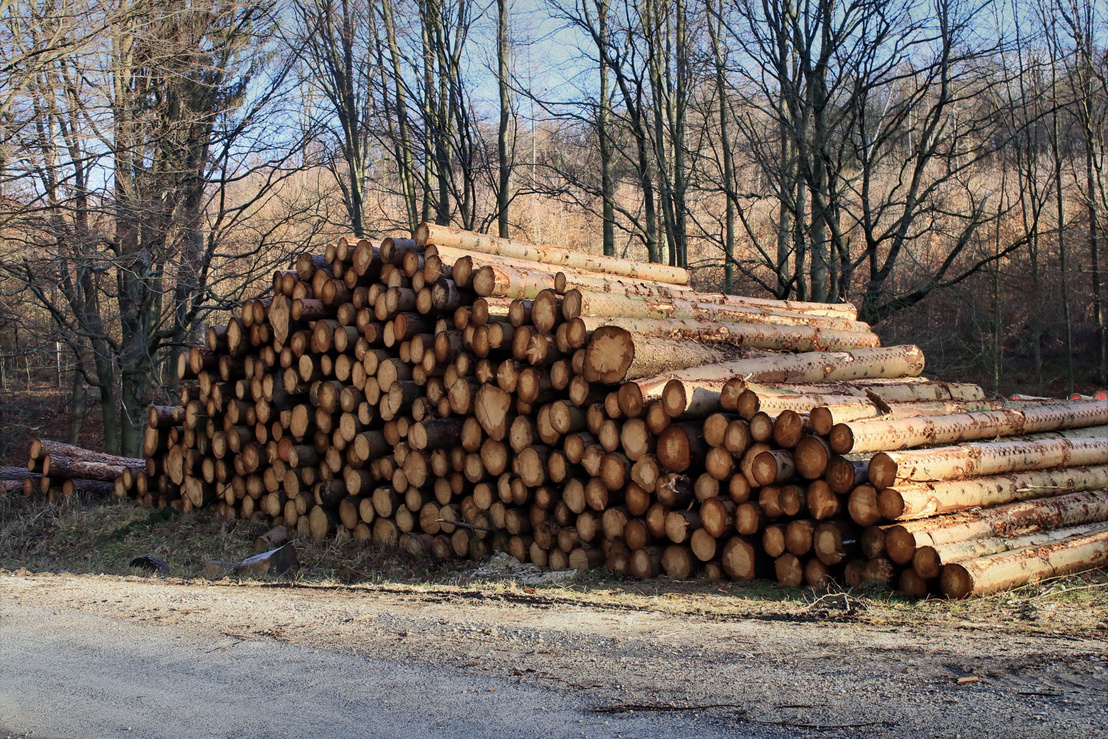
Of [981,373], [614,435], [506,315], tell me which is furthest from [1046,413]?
[981,373]

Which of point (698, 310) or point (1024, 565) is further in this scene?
point (698, 310)

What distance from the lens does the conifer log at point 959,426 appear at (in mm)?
6066

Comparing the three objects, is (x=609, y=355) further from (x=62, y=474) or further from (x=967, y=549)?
(x=62, y=474)


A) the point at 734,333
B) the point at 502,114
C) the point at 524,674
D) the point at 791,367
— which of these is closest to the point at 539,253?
the point at 734,333

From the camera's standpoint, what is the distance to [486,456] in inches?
310

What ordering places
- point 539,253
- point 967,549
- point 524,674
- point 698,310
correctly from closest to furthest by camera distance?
1. point 524,674
2. point 967,549
3. point 698,310
4. point 539,253

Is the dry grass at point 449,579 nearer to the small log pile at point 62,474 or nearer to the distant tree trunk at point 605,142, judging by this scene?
the small log pile at point 62,474

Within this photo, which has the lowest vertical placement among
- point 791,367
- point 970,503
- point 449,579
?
point 449,579

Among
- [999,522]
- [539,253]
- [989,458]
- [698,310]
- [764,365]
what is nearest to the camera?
[999,522]

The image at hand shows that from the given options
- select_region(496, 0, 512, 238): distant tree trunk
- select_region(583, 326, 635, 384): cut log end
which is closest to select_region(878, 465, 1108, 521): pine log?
select_region(583, 326, 635, 384): cut log end

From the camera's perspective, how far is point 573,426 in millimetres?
7277

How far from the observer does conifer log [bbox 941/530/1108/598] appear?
5.55 metres

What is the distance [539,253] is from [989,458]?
17.1 ft

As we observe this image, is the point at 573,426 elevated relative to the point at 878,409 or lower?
lower
